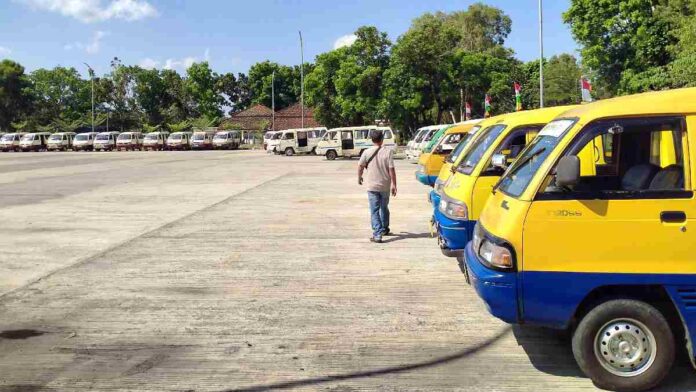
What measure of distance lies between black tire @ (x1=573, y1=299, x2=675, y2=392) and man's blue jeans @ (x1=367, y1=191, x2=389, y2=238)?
5229 mm

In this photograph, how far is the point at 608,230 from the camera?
405 centimetres

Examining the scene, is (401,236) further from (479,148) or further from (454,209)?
(454,209)

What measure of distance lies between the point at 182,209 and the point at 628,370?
11120 millimetres

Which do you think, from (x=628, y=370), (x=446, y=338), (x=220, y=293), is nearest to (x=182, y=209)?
(x=220, y=293)

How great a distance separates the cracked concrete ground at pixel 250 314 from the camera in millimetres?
4496

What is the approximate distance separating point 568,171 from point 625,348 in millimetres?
1247

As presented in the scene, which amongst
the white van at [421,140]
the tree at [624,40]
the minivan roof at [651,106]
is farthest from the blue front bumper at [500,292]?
the tree at [624,40]

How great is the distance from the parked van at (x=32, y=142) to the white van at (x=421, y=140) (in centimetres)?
4269

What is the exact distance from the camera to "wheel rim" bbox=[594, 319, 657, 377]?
4.09 meters

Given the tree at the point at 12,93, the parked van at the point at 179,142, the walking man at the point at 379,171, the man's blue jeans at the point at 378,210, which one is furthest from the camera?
the tree at the point at 12,93

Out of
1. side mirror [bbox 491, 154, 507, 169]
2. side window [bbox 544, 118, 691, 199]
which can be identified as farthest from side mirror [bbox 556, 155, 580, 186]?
side mirror [bbox 491, 154, 507, 169]

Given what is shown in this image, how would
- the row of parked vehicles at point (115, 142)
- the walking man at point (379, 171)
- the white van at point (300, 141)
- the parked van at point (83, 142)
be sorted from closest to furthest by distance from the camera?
the walking man at point (379, 171) < the white van at point (300, 141) < the row of parked vehicles at point (115, 142) < the parked van at point (83, 142)


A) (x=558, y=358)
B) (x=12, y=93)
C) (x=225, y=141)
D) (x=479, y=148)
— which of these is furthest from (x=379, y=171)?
(x=12, y=93)

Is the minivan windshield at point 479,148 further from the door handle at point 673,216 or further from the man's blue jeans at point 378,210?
the door handle at point 673,216
